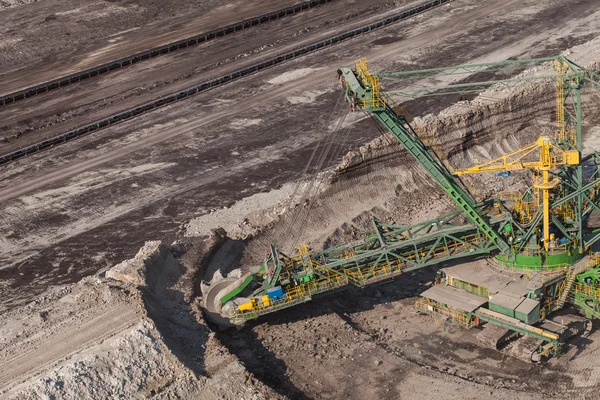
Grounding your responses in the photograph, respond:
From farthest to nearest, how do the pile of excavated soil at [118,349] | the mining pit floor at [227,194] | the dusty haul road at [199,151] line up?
the dusty haul road at [199,151], the mining pit floor at [227,194], the pile of excavated soil at [118,349]

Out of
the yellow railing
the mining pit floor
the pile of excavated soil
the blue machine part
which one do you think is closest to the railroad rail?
the mining pit floor

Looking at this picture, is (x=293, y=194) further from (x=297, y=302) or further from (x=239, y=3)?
(x=239, y=3)

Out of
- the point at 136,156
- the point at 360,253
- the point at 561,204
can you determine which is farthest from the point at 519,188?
the point at 136,156

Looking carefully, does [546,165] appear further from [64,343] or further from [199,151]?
[199,151]

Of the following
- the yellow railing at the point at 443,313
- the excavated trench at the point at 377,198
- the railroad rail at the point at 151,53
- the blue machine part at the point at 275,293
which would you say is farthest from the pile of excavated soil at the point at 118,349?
the railroad rail at the point at 151,53

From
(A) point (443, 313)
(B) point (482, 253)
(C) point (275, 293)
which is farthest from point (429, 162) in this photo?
(C) point (275, 293)

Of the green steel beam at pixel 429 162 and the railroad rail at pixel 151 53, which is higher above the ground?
the railroad rail at pixel 151 53

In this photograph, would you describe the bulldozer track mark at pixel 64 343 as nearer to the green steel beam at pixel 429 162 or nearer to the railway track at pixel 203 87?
the green steel beam at pixel 429 162

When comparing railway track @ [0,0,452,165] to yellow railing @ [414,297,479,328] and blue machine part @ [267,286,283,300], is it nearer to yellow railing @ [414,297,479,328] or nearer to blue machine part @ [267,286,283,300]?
blue machine part @ [267,286,283,300]
